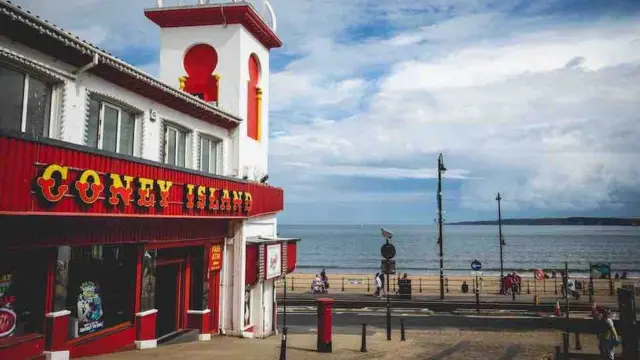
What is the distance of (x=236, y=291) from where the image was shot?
1867 centimetres

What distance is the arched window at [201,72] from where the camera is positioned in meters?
20.2

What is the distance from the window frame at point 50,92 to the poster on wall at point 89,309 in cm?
402

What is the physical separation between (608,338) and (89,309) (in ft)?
49.0

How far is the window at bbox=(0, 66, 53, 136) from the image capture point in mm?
10180

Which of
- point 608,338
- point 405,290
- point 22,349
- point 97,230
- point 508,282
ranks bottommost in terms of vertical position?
point 405,290

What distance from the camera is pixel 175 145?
55.1ft

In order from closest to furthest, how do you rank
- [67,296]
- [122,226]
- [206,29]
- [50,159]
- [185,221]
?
[50,159]
[67,296]
[122,226]
[185,221]
[206,29]

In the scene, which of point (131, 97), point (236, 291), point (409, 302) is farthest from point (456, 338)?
point (131, 97)

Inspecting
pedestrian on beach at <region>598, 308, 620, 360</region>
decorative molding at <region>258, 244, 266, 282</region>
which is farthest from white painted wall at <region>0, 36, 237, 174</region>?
pedestrian on beach at <region>598, 308, 620, 360</region>

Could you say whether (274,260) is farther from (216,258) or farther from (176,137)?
(176,137)

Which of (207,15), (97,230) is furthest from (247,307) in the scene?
(207,15)

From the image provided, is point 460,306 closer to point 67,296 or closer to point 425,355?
point 425,355

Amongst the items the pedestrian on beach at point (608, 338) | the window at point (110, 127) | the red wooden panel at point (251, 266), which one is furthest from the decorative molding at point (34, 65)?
the pedestrian on beach at point (608, 338)

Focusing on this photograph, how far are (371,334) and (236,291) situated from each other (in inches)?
284
